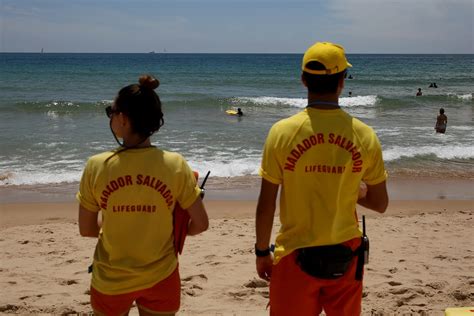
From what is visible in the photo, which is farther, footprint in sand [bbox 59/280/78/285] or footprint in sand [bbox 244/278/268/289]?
footprint in sand [bbox 59/280/78/285]

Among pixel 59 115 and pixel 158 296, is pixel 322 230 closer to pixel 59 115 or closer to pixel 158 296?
pixel 158 296

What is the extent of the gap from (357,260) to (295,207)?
0.38m

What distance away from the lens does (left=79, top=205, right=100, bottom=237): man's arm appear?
7.90ft

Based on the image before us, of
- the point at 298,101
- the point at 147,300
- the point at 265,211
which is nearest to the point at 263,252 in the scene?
the point at 265,211

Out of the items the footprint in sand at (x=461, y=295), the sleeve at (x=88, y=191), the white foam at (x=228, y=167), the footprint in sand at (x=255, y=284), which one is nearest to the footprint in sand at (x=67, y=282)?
the footprint in sand at (x=255, y=284)

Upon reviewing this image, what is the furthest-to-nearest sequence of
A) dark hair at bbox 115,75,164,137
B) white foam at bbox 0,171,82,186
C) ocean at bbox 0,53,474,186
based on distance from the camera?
ocean at bbox 0,53,474,186
white foam at bbox 0,171,82,186
dark hair at bbox 115,75,164,137

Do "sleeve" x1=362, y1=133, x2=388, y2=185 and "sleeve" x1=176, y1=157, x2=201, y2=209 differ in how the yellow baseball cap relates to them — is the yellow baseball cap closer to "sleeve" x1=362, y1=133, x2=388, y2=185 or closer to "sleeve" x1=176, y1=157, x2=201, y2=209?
"sleeve" x1=362, y1=133, x2=388, y2=185

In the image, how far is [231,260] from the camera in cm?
548

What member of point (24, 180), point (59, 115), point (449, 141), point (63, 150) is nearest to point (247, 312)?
point (24, 180)

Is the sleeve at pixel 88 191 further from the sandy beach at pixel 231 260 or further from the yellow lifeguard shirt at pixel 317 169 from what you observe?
the sandy beach at pixel 231 260

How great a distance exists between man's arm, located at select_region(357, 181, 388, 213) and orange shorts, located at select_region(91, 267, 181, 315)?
3.15 ft

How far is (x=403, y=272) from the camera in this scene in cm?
514

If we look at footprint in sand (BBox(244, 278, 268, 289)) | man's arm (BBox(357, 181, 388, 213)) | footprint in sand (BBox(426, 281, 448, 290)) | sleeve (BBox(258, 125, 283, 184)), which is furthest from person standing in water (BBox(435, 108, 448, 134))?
sleeve (BBox(258, 125, 283, 184))

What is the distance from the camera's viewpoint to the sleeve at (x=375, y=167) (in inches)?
93.6
